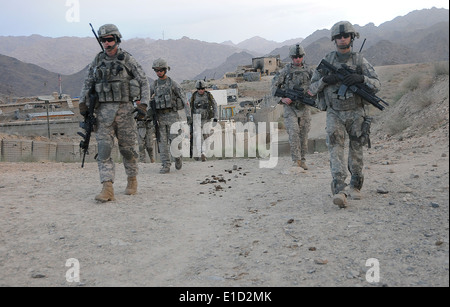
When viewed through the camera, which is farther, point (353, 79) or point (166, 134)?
point (166, 134)

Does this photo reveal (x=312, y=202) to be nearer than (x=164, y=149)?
Yes

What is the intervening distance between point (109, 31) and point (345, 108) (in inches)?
120

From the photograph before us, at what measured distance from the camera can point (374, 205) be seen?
431cm

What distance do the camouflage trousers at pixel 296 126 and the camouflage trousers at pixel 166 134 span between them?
2.10m

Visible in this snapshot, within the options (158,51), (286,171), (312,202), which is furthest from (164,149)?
(158,51)

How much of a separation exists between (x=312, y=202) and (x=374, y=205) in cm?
82

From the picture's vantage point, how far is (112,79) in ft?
18.2

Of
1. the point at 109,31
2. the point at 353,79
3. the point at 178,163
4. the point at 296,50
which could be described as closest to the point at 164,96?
the point at 178,163

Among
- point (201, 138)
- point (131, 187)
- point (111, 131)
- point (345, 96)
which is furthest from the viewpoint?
point (201, 138)

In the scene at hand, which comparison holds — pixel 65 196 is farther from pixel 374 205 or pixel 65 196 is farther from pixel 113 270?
pixel 374 205

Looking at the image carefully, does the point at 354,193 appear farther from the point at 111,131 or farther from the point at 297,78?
Result: the point at 297,78

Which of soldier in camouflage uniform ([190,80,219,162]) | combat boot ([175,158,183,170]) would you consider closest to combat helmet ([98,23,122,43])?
combat boot ([175,158,183,170])

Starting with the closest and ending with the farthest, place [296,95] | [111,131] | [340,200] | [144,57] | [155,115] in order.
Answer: [340,200], [111,131], [296,95], [155,115], [144,57]
